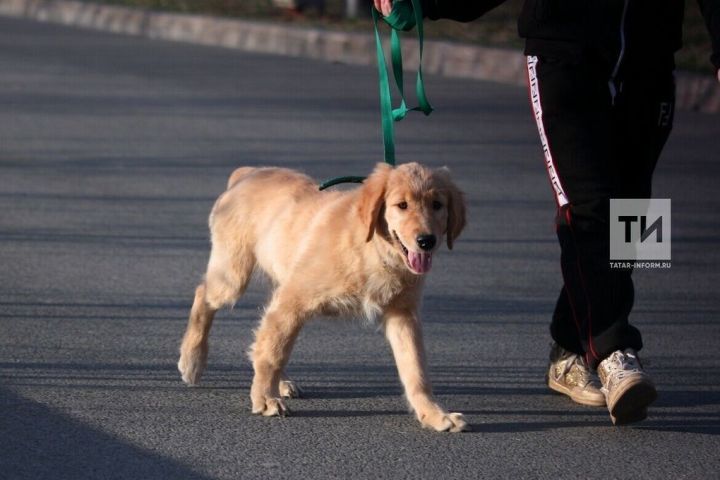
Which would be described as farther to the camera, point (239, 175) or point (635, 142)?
point (239, 175)

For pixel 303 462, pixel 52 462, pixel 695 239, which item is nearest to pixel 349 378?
pixel 303 462

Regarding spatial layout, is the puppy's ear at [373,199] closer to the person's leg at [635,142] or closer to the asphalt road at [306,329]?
the asphalt road at [306,329]

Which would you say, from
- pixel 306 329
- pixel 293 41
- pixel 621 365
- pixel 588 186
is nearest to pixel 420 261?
pixel 588 186

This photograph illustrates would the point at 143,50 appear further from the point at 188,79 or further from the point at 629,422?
the point at 629,422

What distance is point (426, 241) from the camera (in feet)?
15.0

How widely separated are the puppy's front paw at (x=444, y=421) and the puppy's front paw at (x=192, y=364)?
3.09ft

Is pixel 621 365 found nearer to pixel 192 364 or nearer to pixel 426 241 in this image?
pixel 426 241

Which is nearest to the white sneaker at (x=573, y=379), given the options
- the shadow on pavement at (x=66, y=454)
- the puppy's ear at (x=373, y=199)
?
the puppy's ear at (x=373, y=199)

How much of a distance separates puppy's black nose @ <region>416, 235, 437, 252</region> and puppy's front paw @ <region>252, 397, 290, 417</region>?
77 centimetres

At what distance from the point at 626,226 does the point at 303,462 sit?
1.58 meters

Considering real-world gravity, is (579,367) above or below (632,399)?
below

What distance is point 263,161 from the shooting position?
9.95 m

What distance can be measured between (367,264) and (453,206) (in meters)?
0.35

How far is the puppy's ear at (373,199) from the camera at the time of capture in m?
4.68
